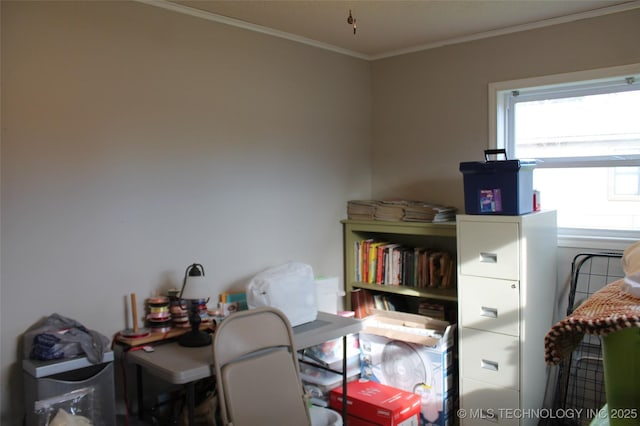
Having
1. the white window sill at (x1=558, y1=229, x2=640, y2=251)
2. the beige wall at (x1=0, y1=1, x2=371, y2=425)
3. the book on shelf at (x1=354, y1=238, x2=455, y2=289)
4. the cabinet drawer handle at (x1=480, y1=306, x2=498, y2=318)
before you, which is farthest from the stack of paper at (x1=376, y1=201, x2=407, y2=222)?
the white window sill at (x1=558, y1=229, x2=640, y2=251)

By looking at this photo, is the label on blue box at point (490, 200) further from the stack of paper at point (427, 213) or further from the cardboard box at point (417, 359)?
the cardboard box at point (417, 359)

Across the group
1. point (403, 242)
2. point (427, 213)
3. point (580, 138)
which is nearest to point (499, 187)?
point (427, 213)

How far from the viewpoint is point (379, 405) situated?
9.92 ft

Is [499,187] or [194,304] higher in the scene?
[499,187]

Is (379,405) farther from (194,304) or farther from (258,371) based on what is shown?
(194,304)

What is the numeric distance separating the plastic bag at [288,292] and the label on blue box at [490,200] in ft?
A: 3.34

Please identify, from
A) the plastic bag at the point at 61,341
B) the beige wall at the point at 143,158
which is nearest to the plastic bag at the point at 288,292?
the beige wall at the point at 143,158

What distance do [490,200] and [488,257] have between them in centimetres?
31

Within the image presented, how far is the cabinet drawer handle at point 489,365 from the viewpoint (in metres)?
2.96

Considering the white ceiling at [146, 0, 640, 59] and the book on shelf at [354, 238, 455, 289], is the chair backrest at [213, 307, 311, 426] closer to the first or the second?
the book on shelf at [354, 238, 455, 289]

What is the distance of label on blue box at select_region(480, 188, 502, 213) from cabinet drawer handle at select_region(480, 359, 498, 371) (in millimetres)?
827

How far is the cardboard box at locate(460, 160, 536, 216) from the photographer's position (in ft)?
9.35

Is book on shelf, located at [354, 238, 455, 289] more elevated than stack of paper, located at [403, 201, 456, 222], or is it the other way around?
stack of paper, located at [403, 201, 456, 222]

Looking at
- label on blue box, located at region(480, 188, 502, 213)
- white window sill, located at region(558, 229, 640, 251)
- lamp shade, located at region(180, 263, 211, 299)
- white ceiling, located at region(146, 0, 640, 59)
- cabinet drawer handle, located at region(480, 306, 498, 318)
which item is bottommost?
cabinet drawer handle, located at region(480, 306, 498, 318)
